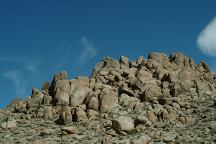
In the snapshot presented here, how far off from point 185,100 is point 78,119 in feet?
60.6

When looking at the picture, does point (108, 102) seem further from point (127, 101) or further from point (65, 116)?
point (65, 116)

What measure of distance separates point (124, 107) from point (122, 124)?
26.7 feet

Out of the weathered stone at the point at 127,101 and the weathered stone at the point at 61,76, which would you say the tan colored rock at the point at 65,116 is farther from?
the weathered stone at the point at 61,76

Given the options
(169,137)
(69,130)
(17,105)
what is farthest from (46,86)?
(169,137)

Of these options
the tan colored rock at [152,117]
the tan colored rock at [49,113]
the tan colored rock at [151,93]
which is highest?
the tan colored rock at [151,93]

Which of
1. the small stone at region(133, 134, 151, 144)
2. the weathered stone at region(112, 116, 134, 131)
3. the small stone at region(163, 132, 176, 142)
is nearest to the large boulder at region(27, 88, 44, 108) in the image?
the weathered stone at region(112, 116, 134, 131)

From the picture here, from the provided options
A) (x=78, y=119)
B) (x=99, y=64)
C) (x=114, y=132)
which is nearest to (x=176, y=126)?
(x=114, y=132)

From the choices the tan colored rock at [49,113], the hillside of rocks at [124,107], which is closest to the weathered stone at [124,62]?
the hillside of rocks at [124,107]

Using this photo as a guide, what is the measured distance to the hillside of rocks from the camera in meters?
68.8

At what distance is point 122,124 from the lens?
230 feet

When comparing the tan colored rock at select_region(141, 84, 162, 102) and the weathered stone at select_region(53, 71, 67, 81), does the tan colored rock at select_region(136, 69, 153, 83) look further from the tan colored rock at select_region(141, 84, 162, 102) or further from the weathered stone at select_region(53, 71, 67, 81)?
the weathered stone at select_region(53, 71, 67, 81)

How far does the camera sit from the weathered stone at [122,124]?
229 feet

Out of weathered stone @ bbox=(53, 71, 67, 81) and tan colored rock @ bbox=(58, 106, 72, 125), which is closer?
tan colored rock @ bbox=(58, 106, 72, 125)

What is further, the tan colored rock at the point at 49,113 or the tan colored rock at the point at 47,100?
the tan colored rock at the point at 47,100
